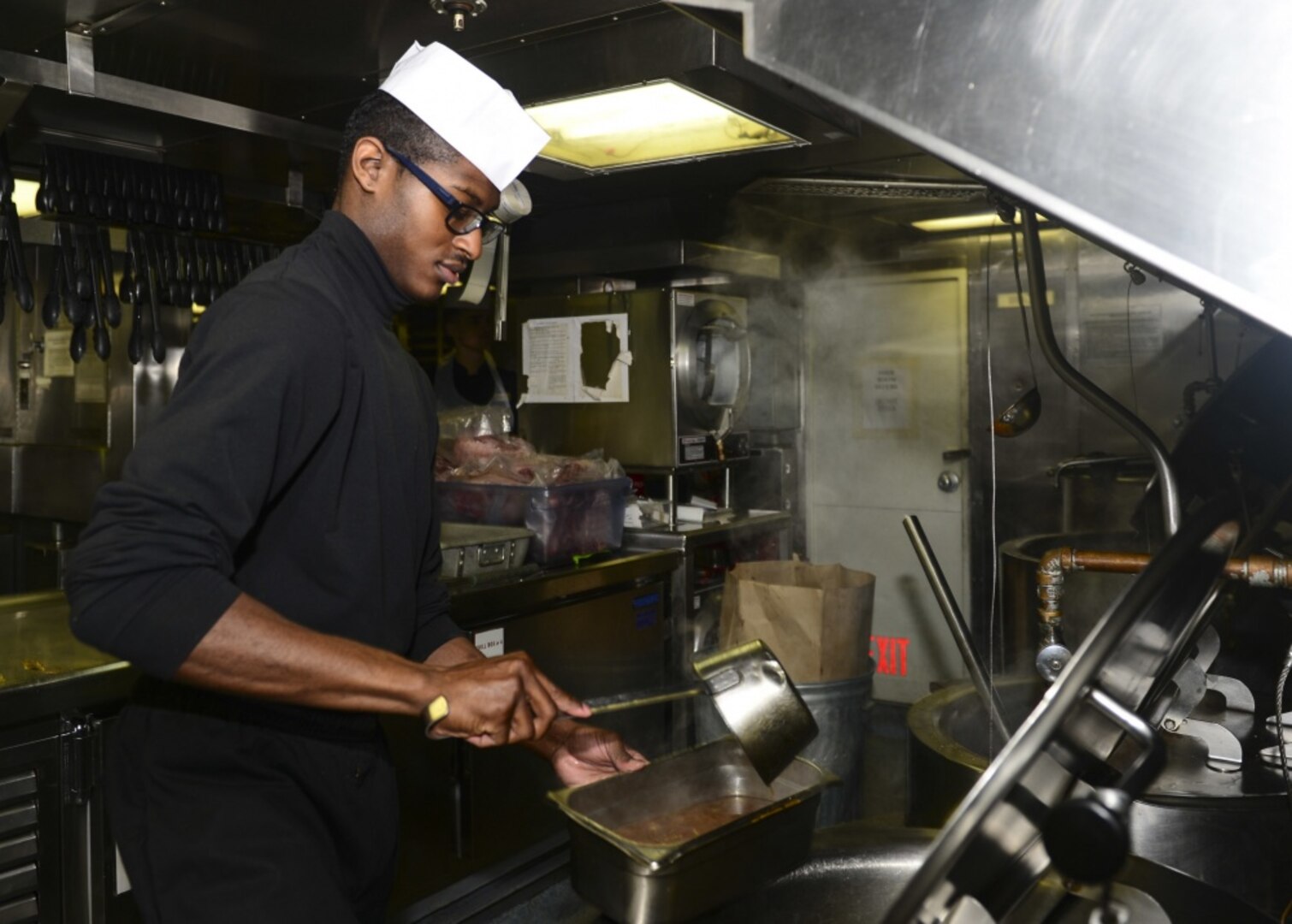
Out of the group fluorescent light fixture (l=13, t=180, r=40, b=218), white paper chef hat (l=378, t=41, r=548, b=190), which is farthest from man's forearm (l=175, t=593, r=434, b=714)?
fluorescent light fixture (l=13, t=180, r=40, b=218)

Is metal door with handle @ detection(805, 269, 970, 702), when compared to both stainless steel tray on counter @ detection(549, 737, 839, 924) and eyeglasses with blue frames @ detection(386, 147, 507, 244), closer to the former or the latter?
stainless steel tray on counter @ detection(549, 737, 839, 924)

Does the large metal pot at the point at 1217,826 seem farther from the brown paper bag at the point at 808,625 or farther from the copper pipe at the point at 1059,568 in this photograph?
the brown paper bag at the point at 808,625

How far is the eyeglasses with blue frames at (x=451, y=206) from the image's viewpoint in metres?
1.57

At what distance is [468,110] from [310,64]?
1.27 m

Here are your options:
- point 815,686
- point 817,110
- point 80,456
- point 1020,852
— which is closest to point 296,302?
point 1020,852

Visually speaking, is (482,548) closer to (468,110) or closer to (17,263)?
(17,263)

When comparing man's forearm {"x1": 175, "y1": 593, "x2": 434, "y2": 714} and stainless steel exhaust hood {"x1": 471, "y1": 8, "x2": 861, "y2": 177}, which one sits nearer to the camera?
man's forearm {"x1": 175, "y1": 593, "x2": 434, "y2": 714}

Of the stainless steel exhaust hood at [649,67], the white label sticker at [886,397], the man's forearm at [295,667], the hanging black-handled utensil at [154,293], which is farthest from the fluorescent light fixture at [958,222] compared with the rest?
the man's forearm at [295,667]

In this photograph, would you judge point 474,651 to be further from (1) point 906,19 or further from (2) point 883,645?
(2) point 883,645

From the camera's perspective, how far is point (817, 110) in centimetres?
274

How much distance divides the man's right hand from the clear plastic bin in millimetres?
2213

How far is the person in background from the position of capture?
5230mm

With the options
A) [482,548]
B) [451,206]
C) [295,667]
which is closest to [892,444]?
[482,548]

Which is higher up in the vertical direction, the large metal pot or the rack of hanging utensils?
the rack of hanging utensils
